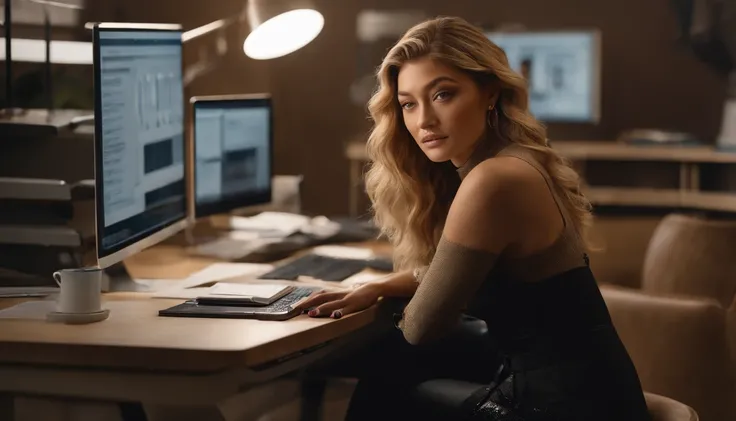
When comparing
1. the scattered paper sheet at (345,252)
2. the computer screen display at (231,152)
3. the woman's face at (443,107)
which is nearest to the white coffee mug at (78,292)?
the woman's face at (443,107)

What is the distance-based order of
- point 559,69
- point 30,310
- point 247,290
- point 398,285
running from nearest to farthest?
point 30,310
point 247,290
point 398,285
point 559,69

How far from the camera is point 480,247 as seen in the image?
1815mm

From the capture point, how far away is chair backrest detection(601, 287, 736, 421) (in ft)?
8.26

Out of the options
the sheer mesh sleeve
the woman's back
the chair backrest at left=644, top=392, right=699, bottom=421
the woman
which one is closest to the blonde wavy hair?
the woman

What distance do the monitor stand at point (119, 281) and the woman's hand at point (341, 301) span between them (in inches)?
16.5

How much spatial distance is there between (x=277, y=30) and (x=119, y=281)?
3.18 feet

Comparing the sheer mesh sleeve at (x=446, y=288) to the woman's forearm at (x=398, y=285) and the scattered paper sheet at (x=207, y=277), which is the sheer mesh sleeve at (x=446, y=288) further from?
the scattered paper sheet at (x=207, y=277)

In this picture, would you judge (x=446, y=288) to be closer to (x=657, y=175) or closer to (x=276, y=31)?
(x=276, y=31)

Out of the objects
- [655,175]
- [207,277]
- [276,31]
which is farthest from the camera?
[655,175]

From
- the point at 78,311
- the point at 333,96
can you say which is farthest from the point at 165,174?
the point at 333,96

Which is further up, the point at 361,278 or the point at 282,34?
the point at 282,34

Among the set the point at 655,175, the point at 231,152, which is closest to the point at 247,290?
the point at 231,152

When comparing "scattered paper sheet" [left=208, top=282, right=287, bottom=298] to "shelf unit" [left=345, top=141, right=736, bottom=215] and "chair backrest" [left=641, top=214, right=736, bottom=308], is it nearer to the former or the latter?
"chair backrest" [left=641, top=214, right=736, bottom=308]

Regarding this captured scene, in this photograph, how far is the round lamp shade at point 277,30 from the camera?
2865mm
